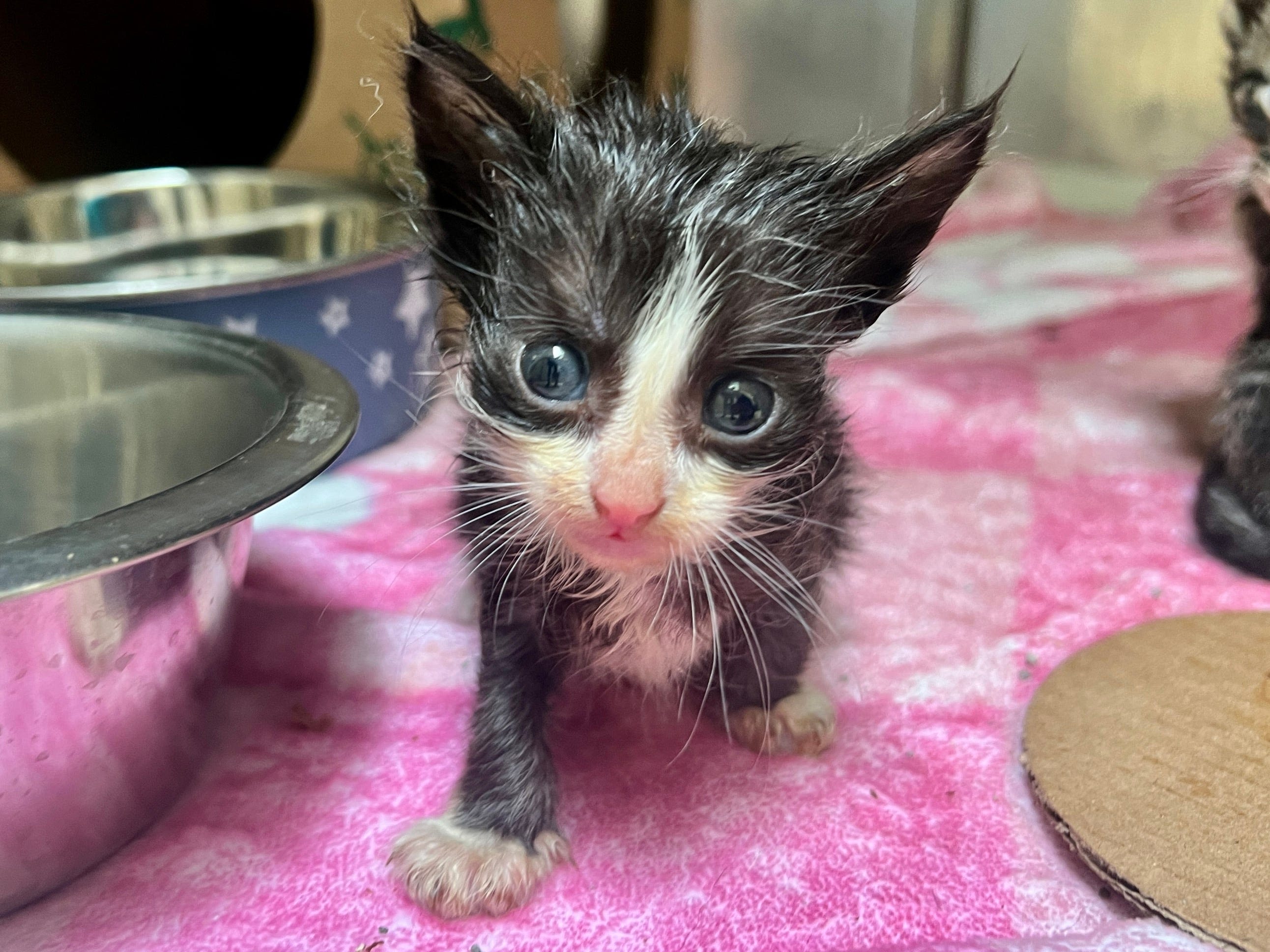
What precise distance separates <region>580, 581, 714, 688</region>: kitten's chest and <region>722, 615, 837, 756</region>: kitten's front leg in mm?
103

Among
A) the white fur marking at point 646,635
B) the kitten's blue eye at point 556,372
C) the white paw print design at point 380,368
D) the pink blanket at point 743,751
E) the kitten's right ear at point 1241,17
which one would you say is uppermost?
the kitten's right ear at point 1241,17

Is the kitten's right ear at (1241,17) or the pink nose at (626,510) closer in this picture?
the pink nose at (626,510)

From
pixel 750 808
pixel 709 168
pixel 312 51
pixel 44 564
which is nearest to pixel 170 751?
pixel 44 564

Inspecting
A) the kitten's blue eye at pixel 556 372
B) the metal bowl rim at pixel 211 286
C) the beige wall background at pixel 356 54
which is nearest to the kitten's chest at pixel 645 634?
the kitten's blue eye at pixel 556 372

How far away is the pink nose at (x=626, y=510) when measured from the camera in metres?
0.77

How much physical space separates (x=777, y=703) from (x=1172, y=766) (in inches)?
16.2

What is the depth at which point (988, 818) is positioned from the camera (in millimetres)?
1069

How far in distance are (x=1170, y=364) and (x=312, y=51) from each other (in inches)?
84.8

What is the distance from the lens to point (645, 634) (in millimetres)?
999

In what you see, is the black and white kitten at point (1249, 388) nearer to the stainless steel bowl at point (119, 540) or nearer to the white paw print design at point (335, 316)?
the stainless steel bowl at point (119, 540)

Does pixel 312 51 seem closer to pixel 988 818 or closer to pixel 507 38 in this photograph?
pixel 507 38

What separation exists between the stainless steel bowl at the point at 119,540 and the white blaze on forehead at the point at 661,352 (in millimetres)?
313

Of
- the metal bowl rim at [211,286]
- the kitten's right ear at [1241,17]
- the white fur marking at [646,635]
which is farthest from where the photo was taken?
the kitten's right ear at [1241,17]

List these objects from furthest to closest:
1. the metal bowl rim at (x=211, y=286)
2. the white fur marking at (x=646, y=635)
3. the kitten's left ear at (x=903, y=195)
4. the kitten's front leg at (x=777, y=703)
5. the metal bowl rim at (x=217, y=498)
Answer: the metal bowl rim at (x=211, y=286) → the kitten's front leg at (x=777, y=703) → the white fur marking at (x=646, y=635) → the kitten's left ear at (x=903, y=195) → the metal bowl rim at (x=217, y=498)
